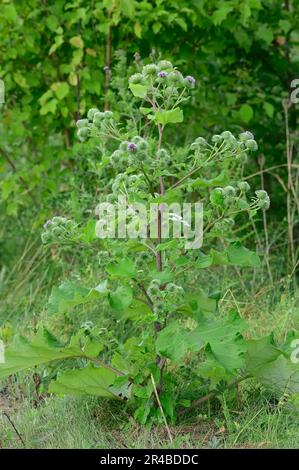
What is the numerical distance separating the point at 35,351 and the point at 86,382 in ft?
0.82

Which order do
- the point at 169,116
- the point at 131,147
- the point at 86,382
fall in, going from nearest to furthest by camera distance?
the point at 131,147, the point at 169,116, the point at 86,382

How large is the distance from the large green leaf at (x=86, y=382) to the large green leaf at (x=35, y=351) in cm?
8

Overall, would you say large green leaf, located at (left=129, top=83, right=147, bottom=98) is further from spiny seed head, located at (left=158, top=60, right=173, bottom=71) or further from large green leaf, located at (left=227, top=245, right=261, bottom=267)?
large green leaf, located at (left=227, top=245, right=261, bottom=267)

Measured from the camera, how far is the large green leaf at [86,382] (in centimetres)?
363

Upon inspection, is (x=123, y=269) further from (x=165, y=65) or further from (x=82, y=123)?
(x=165, y=65)

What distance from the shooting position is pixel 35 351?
3.55 metres

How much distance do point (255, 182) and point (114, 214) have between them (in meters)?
3.04

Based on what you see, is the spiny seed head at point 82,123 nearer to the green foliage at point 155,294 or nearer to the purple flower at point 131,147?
the green foliage at point 155,294

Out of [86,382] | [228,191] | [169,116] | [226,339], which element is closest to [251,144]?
[228,191]

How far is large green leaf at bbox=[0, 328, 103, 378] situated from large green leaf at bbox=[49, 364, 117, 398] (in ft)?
0.26

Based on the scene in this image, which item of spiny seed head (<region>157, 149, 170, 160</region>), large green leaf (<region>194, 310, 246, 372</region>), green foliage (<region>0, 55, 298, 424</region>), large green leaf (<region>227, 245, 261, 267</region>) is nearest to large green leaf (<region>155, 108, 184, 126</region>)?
green foliage (<region>0, 55, 298, 424</region>)

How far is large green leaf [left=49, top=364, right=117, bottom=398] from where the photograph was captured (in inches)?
143

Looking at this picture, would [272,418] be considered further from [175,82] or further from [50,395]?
[175,82]

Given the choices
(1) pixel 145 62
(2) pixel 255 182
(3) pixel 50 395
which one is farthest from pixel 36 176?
(3) pixel 50 395
